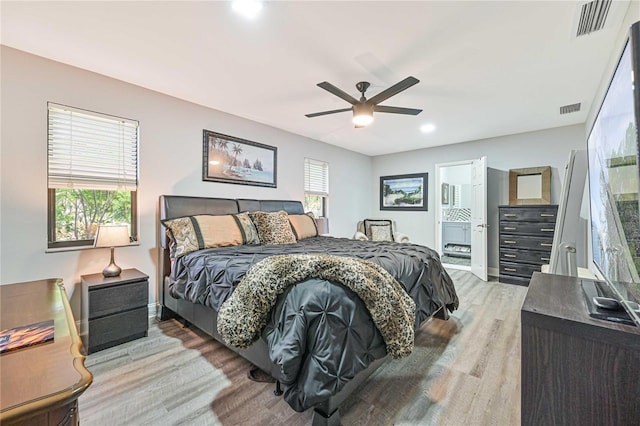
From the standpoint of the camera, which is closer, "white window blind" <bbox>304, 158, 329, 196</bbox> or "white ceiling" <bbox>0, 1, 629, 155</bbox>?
"white ceiling" <bbox>0, 1, 629, 155</bbox>

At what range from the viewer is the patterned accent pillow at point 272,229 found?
3373 mm

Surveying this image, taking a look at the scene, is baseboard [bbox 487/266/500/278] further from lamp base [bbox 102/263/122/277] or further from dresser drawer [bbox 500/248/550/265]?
lamp base [bbox 102/263/122/277]

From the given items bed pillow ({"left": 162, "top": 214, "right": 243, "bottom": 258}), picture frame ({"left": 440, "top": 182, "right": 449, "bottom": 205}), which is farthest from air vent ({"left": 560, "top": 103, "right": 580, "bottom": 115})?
bed pillow ({"left": 162, "top": 214, "right": 243, "bottom": 258})

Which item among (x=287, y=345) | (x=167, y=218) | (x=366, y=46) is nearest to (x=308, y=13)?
(x=366, y=46)

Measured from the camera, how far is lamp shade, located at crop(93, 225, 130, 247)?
93.8 inches

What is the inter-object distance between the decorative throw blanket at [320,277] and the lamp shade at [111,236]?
1.46 meters

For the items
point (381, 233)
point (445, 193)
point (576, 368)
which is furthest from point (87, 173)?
point (445, 193)

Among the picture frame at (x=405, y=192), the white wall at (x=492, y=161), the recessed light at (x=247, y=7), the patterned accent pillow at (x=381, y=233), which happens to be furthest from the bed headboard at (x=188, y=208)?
the white wall at (x=492, y=161)

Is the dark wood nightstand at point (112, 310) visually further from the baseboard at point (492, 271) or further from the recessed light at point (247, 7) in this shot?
the baseboard at point (492, 271)

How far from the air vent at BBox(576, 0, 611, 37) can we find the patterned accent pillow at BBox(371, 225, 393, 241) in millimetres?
3931

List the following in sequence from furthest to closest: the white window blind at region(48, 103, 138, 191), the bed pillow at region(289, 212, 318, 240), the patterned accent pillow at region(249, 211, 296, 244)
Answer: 1. the bed pillow at region(289, 212, 318, 240)
2. the patterned accent pillow at region(249, 211, 296, 244)
3. the white window blind at region(48, 103, 138, 191)

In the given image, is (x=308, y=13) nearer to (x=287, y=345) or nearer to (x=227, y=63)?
(x=227, y=63)

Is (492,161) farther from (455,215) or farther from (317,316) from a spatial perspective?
(317,316)

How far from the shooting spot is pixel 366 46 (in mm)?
2223
